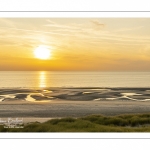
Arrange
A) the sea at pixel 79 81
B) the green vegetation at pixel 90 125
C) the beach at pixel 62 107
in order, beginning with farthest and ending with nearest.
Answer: the sea at pixel 79 81, the beach at pixel 62 107, the green vegetation at pixel 90 125

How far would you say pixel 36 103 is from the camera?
27.4 meters

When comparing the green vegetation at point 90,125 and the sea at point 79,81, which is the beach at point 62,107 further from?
the sea at point 79,81

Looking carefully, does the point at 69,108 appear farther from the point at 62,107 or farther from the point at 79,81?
the point at 79,81

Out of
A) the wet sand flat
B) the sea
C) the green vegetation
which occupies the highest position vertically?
the sea

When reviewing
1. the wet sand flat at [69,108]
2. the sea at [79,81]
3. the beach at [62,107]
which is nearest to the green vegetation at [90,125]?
the beach at [62,107]

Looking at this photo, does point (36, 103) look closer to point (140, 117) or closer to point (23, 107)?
point (23, 107)

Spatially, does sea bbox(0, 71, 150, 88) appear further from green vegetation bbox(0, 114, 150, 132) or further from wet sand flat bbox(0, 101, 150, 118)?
green vegetation bbox(0, 114, 150, 132)

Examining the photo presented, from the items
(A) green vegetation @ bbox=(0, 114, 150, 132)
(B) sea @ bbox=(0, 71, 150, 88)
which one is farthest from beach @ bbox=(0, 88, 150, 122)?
(B) sea @ bbox=(0, 71, 150, 88)

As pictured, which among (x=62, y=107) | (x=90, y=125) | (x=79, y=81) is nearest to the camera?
(x=90, y=125)

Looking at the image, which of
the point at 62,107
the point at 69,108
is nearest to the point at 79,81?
the point at 69,108

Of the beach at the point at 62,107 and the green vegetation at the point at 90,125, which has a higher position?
the beach at the point at 62,107

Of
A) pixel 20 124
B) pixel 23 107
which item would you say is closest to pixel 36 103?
pixel 23 107

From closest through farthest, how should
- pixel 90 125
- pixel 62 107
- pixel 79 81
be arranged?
pixel 90 125, pixel 62 107, pixel 79 81
